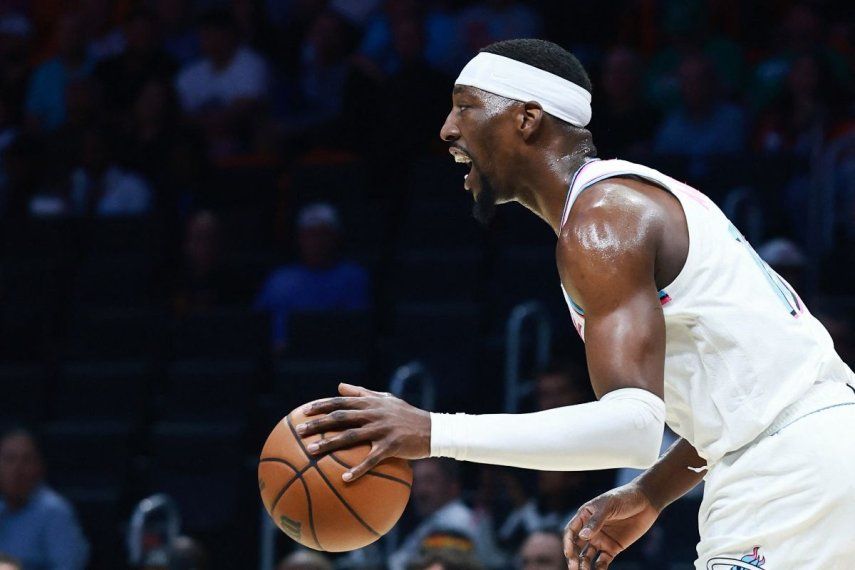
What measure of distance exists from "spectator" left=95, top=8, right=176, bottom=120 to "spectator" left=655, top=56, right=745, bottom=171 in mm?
4341

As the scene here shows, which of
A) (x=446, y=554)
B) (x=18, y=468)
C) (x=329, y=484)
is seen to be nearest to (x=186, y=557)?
(x=446, y=554)

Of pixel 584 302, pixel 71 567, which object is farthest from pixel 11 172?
pixel 584 302

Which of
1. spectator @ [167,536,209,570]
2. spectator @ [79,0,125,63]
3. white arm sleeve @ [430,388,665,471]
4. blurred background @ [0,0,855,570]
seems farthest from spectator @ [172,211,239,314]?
white arm sleeve @ [430,388,665,471]

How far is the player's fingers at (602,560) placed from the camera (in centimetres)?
369

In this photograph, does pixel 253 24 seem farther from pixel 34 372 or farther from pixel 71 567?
pixel 71 567

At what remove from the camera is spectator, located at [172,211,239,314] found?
10320 millimetres

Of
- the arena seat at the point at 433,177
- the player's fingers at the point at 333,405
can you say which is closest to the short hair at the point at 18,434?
the arena seat at the point at 433,177

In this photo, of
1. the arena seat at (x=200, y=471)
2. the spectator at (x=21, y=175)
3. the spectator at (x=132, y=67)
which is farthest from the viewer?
the spectator at (x=132, y=67)

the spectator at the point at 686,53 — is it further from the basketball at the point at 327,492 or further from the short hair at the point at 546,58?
the basketball at the point at 327,492

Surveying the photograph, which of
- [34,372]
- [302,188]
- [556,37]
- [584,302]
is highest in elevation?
[556,37]

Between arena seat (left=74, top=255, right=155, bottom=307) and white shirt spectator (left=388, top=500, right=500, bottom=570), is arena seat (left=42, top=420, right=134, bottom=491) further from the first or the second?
white shirt spectator (left=388, top=500, right=500, bottom=570)

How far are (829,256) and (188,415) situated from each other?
14.0ft

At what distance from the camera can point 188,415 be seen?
966 cm

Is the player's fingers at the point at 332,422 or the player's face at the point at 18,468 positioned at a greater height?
the player's face at the point at 18,468
